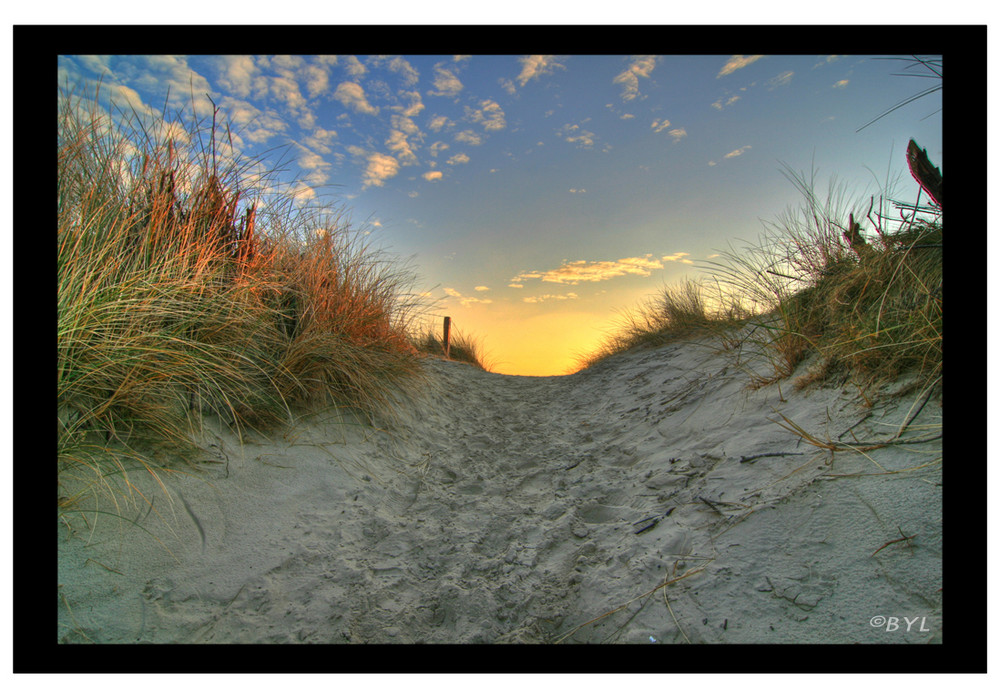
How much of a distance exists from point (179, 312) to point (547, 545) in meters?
2.08

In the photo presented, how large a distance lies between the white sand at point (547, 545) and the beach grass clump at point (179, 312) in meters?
0.24

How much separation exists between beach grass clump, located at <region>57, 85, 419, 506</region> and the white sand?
243mm

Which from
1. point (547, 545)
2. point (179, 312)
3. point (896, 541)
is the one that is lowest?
point (547, 545)

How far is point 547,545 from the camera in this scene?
6.91 ft

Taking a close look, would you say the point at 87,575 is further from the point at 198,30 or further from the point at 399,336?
the point at 399,336

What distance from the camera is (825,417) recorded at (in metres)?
2.12

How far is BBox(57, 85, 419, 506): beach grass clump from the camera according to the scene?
1.99m

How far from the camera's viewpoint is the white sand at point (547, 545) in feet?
4.55

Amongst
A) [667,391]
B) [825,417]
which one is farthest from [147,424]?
[667,391]

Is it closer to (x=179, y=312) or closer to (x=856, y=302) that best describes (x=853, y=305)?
(x=856, y=302)

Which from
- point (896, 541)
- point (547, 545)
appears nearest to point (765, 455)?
point (896, 541)

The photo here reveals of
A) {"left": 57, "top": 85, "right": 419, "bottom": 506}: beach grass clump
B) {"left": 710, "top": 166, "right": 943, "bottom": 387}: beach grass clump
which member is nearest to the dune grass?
{"left": 710, "top": 166, "right": 943, "bottom": 387}: beach grass clump

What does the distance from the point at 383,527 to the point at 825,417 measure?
212cm

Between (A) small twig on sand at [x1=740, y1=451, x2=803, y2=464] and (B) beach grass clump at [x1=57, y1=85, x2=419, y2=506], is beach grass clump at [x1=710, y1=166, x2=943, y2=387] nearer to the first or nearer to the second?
(A) small twig on sand at [x1=740, y1=451, x2=803, y2=464]
